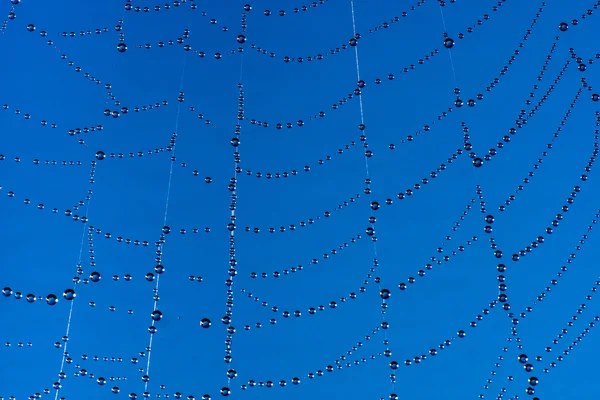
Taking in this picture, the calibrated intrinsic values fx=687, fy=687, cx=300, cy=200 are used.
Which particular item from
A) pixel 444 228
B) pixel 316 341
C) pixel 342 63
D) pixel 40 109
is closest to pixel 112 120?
pixel 40 109

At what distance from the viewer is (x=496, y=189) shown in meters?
2.63

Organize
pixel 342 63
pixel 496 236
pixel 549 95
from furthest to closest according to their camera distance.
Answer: pixel 342 63
pixel 549 95
pixel 496 236

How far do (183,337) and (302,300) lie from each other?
0.47m

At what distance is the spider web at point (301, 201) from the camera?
251cm

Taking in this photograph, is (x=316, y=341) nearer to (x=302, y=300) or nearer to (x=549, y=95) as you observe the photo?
(x=302, y=300)

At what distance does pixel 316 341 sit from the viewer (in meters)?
2.56

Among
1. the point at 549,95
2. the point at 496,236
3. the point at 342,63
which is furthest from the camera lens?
the point at 342,63

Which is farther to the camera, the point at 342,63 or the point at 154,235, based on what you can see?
the point at 342,63

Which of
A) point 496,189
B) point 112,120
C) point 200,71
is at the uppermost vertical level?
point 200,71

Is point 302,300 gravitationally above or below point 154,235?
below

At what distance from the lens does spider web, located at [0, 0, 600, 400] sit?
8.23 ft

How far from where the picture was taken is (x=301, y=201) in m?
2.77

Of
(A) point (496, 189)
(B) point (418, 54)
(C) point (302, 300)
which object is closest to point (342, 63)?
(B) point (418, 54)

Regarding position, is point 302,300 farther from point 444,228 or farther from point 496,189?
point 496,189
